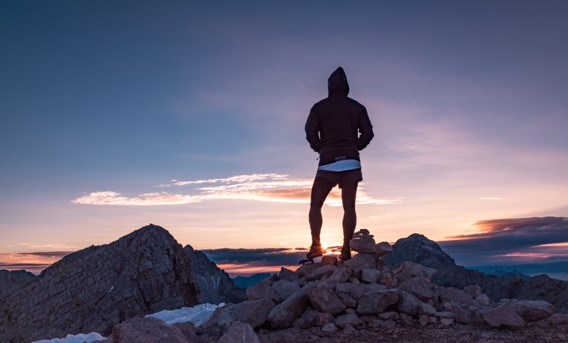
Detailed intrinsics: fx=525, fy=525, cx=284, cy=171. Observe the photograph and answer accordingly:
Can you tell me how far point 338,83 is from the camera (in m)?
11.0

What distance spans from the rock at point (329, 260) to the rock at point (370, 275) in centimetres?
115

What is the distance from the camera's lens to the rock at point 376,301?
8.38 m

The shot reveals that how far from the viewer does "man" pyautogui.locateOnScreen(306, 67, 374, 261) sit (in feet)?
34.8

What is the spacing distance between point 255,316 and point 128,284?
5679 mm

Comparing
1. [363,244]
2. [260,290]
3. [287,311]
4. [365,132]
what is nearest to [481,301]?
[363,244]

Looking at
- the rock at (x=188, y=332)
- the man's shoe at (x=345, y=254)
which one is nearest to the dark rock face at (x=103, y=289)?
the man's shoe at (x=345, y=254)

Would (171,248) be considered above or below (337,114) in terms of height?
below

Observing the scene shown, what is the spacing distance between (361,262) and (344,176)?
1738mm

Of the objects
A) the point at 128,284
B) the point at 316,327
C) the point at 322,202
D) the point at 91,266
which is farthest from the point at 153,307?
the point at 316,327

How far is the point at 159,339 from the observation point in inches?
215

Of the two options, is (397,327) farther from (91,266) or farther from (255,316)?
(91,266)

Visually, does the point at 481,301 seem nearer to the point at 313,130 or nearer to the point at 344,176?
the point at 344,176

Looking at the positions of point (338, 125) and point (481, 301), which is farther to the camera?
point (338, 125)

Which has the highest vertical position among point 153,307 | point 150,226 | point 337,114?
point 337,114
